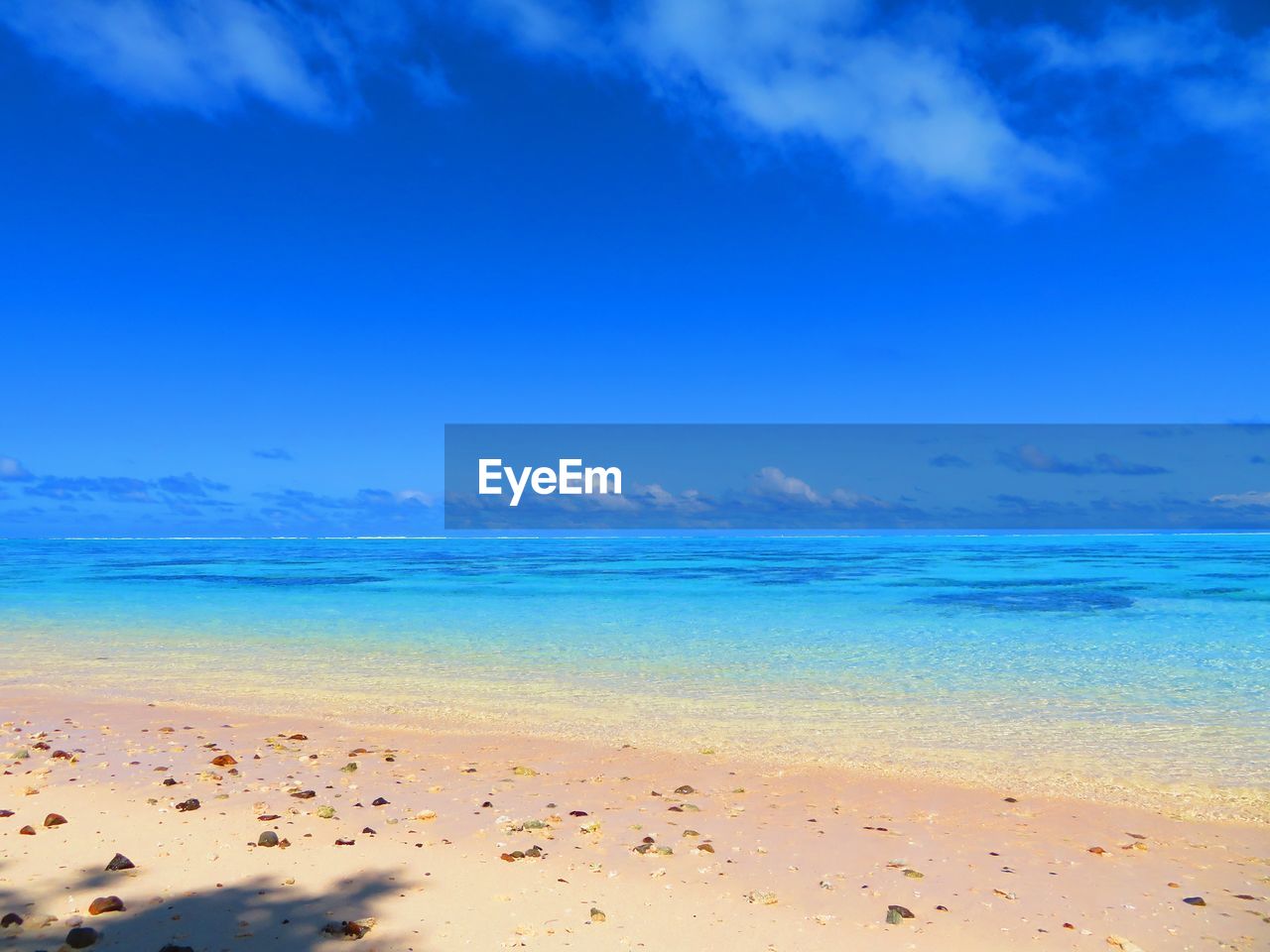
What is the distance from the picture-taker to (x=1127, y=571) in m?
45.2

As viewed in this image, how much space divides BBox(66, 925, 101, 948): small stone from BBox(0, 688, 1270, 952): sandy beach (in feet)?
0.04

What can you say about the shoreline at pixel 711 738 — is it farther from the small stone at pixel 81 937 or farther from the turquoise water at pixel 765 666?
the small stone at pixel 81 937

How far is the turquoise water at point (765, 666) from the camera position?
8859 millimetres

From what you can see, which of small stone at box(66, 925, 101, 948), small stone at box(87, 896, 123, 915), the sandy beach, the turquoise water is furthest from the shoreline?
small stone at box(66, 925, 101, 948)

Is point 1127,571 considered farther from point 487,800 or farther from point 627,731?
point 487,800

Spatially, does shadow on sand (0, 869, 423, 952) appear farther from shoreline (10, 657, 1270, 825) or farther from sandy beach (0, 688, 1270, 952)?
shoreline (10, 657, 1270, 825)

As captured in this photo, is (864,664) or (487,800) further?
(864,664)

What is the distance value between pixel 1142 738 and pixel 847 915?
630 centimetres

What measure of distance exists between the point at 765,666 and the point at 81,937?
36.6 feet

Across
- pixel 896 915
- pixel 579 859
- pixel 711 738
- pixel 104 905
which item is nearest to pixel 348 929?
pixel 104 905

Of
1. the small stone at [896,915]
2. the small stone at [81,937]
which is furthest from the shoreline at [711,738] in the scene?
the small stone at [81,937]

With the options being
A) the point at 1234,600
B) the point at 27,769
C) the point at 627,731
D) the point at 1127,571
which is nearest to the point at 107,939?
the point at 27,769

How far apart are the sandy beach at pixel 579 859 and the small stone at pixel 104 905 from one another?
0.5 inches

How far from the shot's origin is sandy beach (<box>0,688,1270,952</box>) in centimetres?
418
